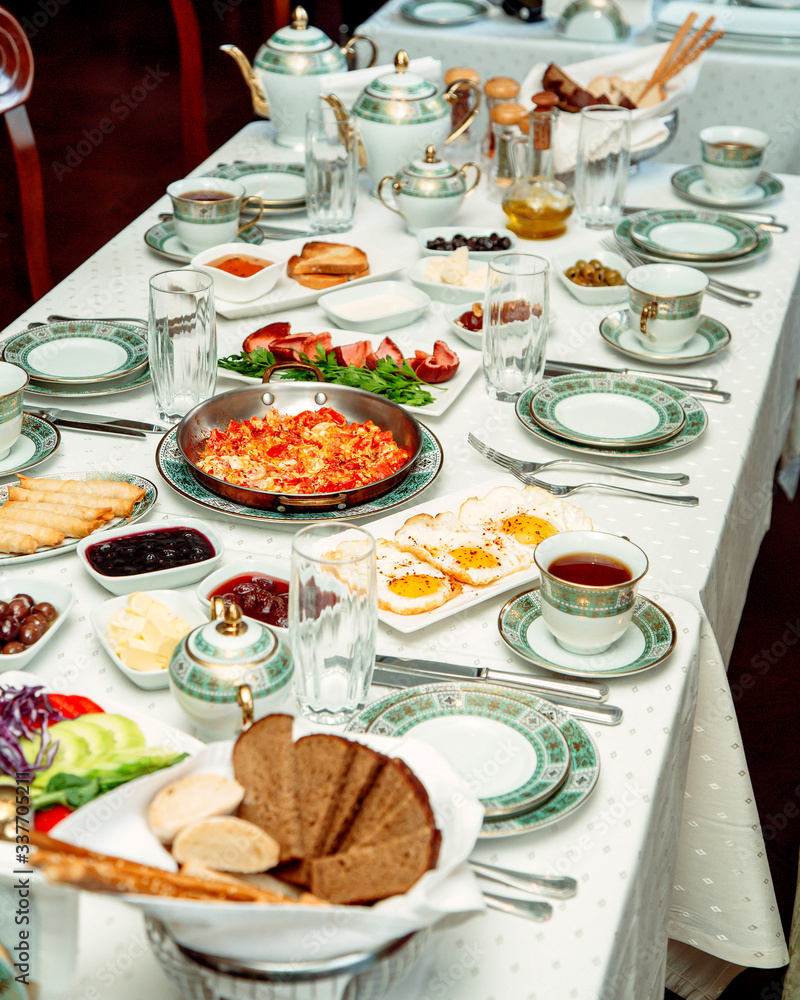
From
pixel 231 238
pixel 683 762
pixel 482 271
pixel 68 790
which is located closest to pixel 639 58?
pixel 482 271

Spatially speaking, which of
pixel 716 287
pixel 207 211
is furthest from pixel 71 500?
pixel 716 287

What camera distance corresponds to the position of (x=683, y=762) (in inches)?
48.3

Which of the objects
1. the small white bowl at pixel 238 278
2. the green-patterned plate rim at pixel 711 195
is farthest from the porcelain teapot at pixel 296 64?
the green-patterned plate rim at pixel 711 195

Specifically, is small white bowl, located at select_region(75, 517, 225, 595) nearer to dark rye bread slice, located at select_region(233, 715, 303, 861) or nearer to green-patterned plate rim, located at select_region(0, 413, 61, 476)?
green-patterned plate rim, located at select_region(0, 413, 61, 476)

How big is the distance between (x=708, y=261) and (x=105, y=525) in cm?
140

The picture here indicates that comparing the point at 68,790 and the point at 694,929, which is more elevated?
the point at 68,790

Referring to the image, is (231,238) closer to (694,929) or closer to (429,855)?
(694,929)

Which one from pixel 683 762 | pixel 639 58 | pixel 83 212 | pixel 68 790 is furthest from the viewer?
pixel 83 212

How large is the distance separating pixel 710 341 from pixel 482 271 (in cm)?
45

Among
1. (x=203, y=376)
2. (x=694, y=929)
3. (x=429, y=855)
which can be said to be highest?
(x=429, y=855)

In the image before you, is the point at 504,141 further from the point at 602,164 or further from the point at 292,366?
the point at 292,366

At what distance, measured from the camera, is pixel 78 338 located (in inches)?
73.2

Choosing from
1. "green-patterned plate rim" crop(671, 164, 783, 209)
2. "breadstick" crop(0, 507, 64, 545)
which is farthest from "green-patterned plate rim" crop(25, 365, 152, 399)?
"green-patterned plate rim" crop(671, 164, 783, 209)

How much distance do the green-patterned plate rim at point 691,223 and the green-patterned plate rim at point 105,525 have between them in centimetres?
125
